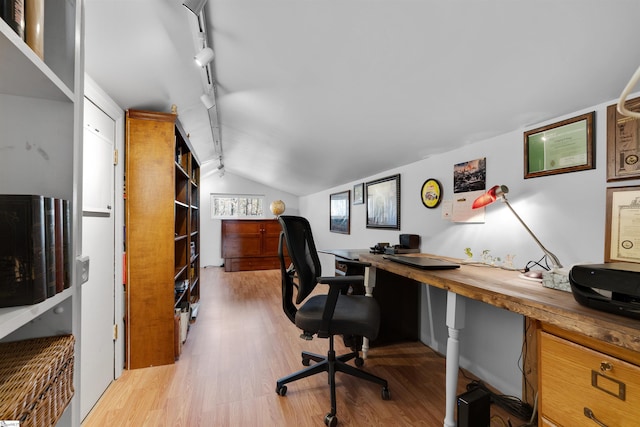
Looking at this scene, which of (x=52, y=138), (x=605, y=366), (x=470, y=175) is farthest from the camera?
(x=470, y=175)

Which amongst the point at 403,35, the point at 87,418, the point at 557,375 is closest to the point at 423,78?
the point at 403,35

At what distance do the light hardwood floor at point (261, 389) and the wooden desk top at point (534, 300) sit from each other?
2.70 feet

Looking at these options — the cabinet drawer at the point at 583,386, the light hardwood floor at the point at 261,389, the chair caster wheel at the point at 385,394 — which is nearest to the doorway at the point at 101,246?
the light hardwood floor at the point at 261,389

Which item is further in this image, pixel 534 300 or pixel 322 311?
pixel 322 311

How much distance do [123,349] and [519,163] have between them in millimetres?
3060

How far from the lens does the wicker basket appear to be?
19.2 inches

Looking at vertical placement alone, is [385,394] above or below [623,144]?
below

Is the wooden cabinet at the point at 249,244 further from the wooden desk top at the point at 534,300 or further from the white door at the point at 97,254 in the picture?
the wooden desk top at the point at 534,300

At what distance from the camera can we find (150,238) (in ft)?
6.91

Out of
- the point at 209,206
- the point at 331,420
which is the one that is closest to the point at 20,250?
the point at 331,420

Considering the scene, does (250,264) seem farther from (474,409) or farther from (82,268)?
(82,268)

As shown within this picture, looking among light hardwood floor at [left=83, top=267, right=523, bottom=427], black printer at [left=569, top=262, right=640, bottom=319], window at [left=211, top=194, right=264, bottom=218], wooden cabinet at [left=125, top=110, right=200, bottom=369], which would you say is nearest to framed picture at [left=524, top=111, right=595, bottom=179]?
black printer at [left=569, top=262, right=640, bottom=319]

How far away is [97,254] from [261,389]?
138 centimetres

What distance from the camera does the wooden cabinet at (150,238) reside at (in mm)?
2066
